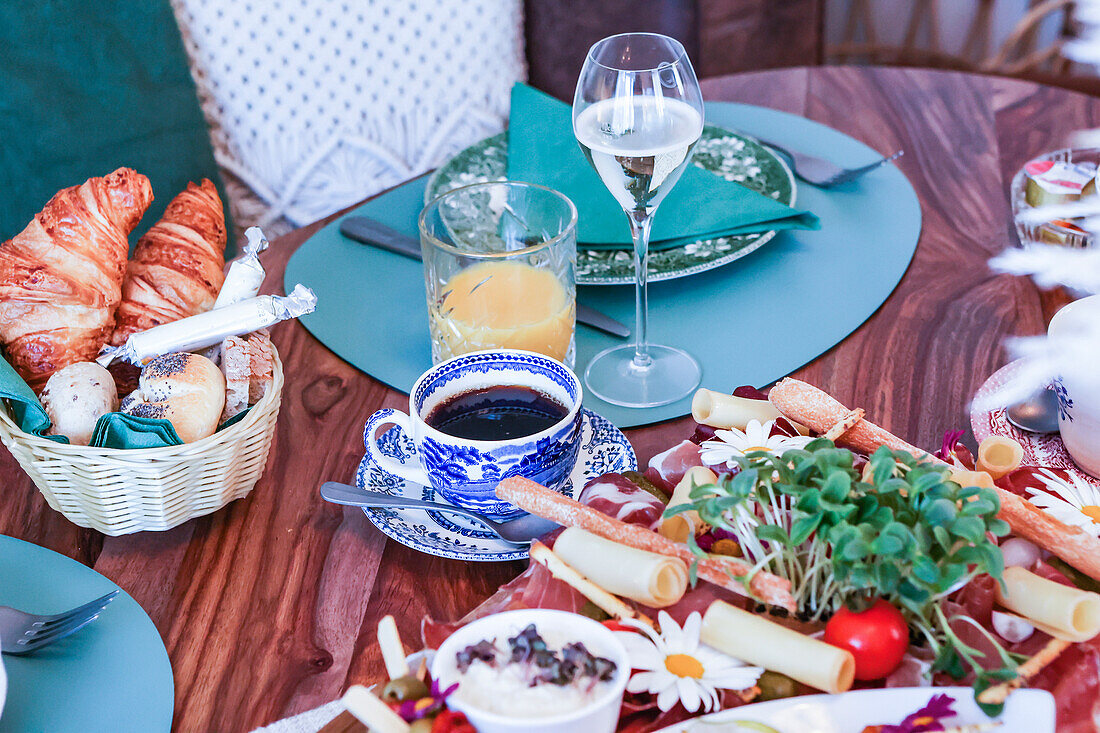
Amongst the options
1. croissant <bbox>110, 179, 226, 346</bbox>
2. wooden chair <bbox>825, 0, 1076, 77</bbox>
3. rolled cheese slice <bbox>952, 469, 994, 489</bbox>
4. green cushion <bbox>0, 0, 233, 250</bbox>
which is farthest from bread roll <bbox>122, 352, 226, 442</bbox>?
wooden chair <bbox>825, 0, 1076, 77</bbox>

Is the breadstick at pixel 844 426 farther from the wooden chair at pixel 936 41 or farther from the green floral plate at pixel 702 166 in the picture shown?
the wooden chair at pixel 936 41

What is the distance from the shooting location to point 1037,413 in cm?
79

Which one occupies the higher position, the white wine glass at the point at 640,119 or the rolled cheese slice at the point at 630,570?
the white wine glass at the point at 640,119

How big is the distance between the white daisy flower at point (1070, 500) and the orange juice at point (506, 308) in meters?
0.44

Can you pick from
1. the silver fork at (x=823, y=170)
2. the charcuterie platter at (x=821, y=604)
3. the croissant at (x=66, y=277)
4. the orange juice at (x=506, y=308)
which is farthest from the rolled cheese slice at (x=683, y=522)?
the silver fork at (x=823, y=170)

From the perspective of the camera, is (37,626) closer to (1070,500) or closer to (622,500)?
(622,500)

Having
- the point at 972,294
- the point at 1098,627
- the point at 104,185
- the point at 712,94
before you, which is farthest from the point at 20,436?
the point at 712,94

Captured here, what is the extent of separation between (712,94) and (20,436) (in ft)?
3.94

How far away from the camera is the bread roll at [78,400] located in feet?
2.40

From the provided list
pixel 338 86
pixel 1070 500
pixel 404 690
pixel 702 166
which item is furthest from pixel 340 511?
pixel 338 86

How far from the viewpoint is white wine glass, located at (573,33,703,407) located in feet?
2.78

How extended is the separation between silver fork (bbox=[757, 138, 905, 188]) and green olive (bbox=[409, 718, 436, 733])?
97 centimetres

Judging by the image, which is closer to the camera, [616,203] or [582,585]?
[582,585]

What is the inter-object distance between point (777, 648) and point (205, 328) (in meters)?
0.53
